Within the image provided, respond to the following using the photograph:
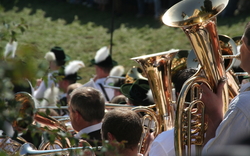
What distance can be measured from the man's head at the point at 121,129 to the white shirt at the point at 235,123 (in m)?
0.43

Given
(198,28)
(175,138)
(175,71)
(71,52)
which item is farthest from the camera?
(71,52)

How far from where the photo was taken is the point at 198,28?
2.52m

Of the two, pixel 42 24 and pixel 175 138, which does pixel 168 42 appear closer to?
pixel 42 24

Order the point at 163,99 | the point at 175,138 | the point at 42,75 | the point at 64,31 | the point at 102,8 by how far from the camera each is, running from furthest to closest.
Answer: the point at 102,8, the point at 64,31, the point at 163,99, the point at 175,138, the point at 42,75

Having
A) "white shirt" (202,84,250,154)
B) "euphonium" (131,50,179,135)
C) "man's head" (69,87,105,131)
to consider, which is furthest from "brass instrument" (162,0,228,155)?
"man's head" (69,87,105,131)

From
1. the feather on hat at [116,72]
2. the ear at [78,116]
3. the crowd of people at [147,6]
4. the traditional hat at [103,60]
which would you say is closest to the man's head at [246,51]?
the ear at [78,116]

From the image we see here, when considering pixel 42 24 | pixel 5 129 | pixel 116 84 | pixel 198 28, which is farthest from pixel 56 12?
pixel 5 129

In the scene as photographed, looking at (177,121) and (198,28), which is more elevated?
(198,28)

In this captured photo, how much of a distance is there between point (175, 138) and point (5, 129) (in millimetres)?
1348

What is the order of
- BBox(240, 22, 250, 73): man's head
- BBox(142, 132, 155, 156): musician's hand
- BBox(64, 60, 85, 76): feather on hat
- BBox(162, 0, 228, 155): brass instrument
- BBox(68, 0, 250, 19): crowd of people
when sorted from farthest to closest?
BBox(68, 0, 250, 19): crowd of people → BBox(64, 60, 85, 76): feather on hat → BBox(142, 132, 155, 156): musician's hand → BBox(162, 0, 228, 155): brass instrument → BBox(240, 22, 250, 73): man's head

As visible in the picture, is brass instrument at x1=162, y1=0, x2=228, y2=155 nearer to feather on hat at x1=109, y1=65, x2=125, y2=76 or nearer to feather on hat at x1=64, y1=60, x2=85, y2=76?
feather on hat at x1=109, y1=65, x2=125, y2=76

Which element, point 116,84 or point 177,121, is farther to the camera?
point 116,84

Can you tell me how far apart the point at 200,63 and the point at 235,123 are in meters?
0.56

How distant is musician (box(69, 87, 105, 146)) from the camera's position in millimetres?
2838
